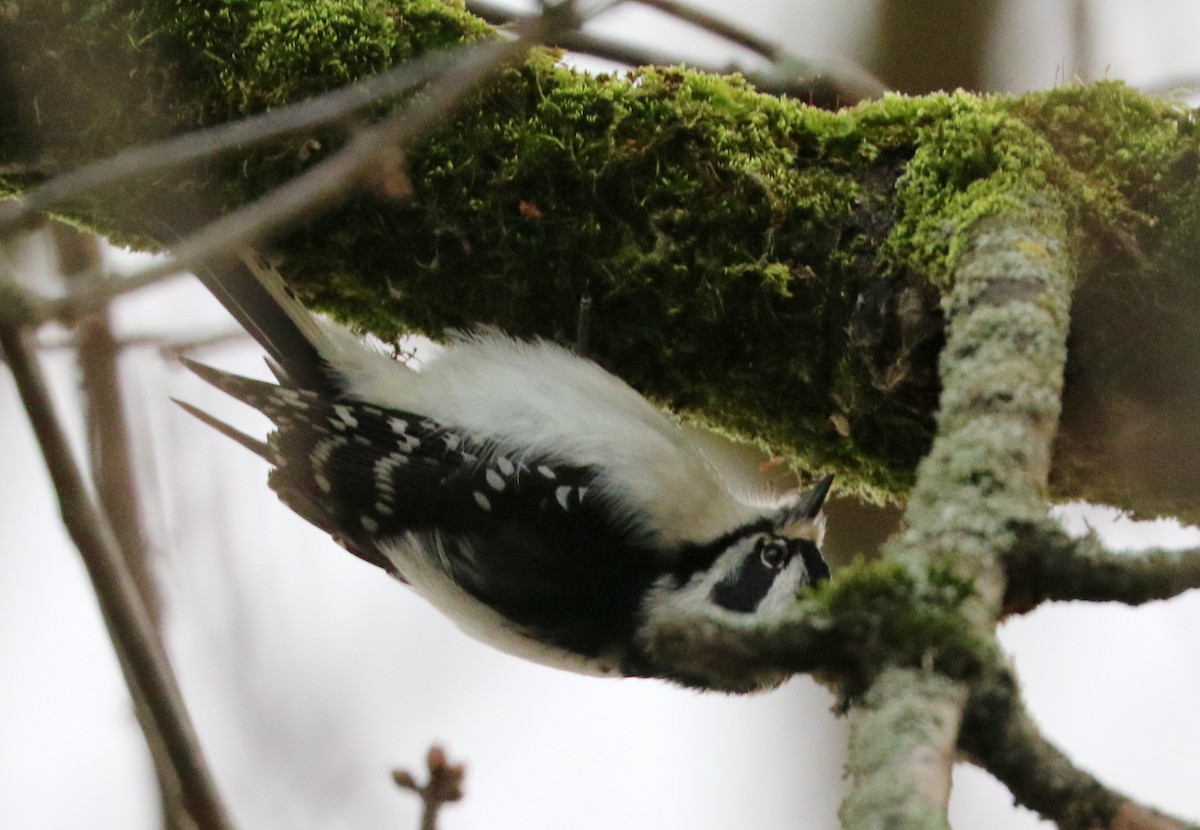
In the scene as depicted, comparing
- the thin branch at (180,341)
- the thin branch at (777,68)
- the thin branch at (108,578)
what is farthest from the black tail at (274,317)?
the thin branch at (108,578)

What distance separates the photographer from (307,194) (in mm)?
1644

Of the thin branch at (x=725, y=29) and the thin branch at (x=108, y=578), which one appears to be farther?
the thin branch at (x=725, y=29)

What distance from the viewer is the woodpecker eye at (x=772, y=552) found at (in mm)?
2771

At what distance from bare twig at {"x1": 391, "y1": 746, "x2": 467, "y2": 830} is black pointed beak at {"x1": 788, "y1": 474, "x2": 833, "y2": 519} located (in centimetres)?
133

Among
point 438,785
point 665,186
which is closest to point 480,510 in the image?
point 665,186

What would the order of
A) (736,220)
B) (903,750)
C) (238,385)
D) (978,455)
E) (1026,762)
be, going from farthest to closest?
(238,385) → (736,220) → (978,455) → (1026,762) → (903,750)

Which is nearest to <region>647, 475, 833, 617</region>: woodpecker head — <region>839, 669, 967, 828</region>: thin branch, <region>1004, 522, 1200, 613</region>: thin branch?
<region>1004, 522, 1200, 613</region>: thin branch

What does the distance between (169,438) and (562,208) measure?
175 cm

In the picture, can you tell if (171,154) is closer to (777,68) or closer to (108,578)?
(108,578)

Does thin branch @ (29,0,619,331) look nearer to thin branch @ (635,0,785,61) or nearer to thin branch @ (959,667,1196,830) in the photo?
thin branch @ (959,667,1196,830)

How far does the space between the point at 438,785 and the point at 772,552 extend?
4.42 feet

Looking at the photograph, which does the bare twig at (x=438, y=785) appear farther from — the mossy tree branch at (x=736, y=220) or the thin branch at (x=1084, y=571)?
the mossy tree branch at (x=736, y=220)

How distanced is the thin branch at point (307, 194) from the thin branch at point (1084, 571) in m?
Result: 1.01

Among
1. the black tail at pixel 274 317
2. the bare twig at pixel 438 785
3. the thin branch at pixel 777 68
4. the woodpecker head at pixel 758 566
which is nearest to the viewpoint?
the bare twig at pixel 438 785
